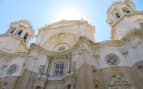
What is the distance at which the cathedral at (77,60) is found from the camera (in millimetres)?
21875

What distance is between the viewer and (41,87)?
23.6m

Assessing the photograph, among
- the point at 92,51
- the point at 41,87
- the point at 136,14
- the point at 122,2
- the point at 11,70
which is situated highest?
the point at 122,2

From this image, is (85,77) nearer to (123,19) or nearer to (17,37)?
(123,19)

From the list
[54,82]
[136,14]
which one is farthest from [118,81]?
[136,14]

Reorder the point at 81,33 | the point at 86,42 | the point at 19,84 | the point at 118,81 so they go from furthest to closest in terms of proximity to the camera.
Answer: the point at 81,33
the point at 86,42
the point at 19,84
the point at 118,81

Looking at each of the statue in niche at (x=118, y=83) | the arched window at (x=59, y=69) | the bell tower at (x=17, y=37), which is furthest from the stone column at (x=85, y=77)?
the bell tower at (x=17, y=37)

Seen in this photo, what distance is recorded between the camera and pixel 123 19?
31.4 metres

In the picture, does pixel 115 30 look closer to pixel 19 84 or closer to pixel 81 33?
pixel 81 33

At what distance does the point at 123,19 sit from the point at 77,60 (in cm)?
1371

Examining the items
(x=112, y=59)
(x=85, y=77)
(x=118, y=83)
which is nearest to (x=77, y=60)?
(x=85, y=77)

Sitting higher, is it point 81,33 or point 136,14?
point 136,14

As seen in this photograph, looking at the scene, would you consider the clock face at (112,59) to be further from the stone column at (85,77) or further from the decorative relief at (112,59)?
the stone column at (85,77)

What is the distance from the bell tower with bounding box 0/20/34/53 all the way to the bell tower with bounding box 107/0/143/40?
19.7 m

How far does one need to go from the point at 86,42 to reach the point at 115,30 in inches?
376
